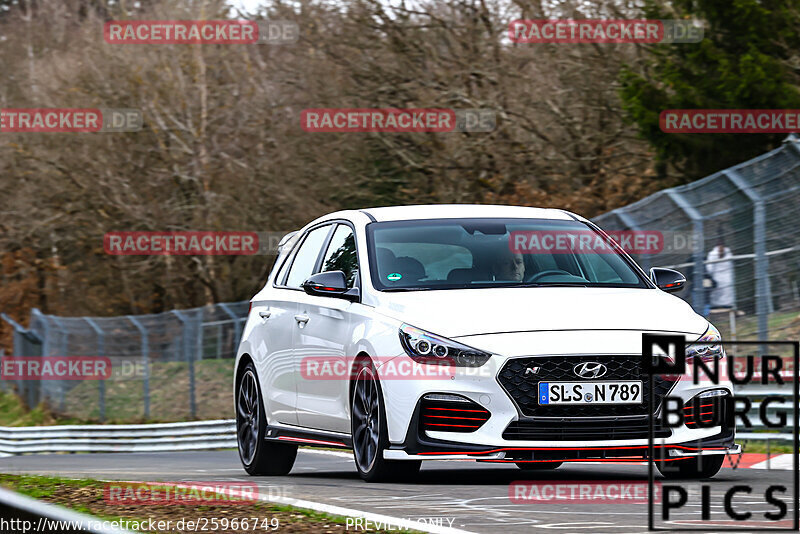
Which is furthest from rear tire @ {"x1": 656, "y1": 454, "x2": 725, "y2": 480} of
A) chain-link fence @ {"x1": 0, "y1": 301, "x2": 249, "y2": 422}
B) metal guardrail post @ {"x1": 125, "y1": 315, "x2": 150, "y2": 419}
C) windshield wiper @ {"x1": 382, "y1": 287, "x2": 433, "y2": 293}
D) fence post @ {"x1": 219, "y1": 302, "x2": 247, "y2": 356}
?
metal guardrail post @ {"x1": 125, "y1": 315, "x2": 150, "y2": 419}

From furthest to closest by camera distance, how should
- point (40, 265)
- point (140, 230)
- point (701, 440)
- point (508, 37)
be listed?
point (40, 265)
point (140, 230)
point (508, 37)
point (701, 440)

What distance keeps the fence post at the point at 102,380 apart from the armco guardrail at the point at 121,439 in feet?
8.36

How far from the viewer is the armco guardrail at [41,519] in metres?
4.62

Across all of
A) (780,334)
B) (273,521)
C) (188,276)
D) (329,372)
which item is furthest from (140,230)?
(273,521)

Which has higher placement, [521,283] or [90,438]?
[521,283]

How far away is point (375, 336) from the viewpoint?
9273mm

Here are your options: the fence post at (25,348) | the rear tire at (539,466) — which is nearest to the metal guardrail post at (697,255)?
the rear tire at (539,466)

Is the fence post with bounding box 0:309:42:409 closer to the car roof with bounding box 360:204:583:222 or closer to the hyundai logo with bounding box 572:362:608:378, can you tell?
the car roof with bounding box 360:204:583:222

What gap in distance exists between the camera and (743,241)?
47.4 feet

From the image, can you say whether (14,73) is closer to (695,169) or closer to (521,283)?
(695,169)

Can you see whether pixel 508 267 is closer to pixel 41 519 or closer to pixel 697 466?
pixel 697 466

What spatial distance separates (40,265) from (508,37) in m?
16.6

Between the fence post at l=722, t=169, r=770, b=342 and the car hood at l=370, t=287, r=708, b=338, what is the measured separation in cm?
444

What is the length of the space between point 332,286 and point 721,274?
6208 mm
